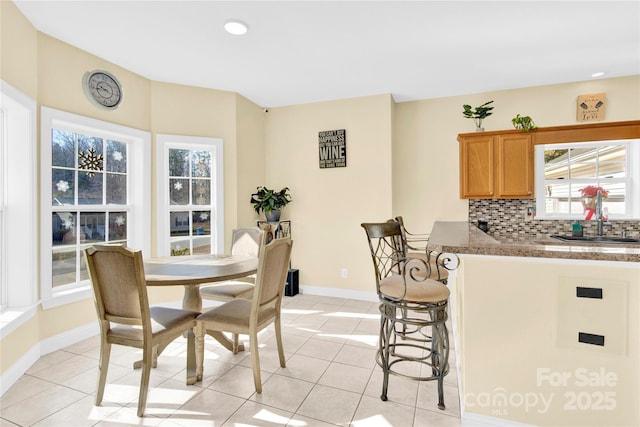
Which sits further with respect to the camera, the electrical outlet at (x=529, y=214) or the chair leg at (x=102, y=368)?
the electrical outlet at (x=529, y=214)

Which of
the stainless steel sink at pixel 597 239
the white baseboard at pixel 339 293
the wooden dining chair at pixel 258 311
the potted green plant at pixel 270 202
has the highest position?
the potted green plant at pixel 270 202

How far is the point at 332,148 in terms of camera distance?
4316 mm

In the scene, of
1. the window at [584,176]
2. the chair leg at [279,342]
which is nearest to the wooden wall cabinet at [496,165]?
the window at [584,176]

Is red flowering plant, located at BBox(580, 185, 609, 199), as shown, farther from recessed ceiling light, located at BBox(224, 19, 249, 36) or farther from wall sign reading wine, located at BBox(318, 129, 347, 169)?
recessed ceiling light, located at BBox(224, 19, 249, 36)

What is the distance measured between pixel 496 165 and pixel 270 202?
9.60 feet

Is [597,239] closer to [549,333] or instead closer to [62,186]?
[549,333]

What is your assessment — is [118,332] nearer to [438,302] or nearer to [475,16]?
[438,302]

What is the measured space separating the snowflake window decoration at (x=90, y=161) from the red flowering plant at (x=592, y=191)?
5.53 m

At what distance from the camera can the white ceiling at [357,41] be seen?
2.33m

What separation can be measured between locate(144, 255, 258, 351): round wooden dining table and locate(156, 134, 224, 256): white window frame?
100cm

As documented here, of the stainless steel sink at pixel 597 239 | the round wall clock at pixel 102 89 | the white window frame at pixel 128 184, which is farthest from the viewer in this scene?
the stainless steel sink at pixel 597 239

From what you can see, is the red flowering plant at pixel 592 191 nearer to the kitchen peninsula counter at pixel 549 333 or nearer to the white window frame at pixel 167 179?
the kitchen peninsula counter at pixel 549 333

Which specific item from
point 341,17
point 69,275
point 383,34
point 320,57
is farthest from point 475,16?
point 69,275

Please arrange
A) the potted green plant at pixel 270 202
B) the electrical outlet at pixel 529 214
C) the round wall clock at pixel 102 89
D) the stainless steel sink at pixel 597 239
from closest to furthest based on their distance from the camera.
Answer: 1. the round wall clock at pixel 102 89
2. the stainless steel sink at pixel 597 239
3. the electrical outlet at pixel 529 214
4. the potted green plant at pixel 270 202
